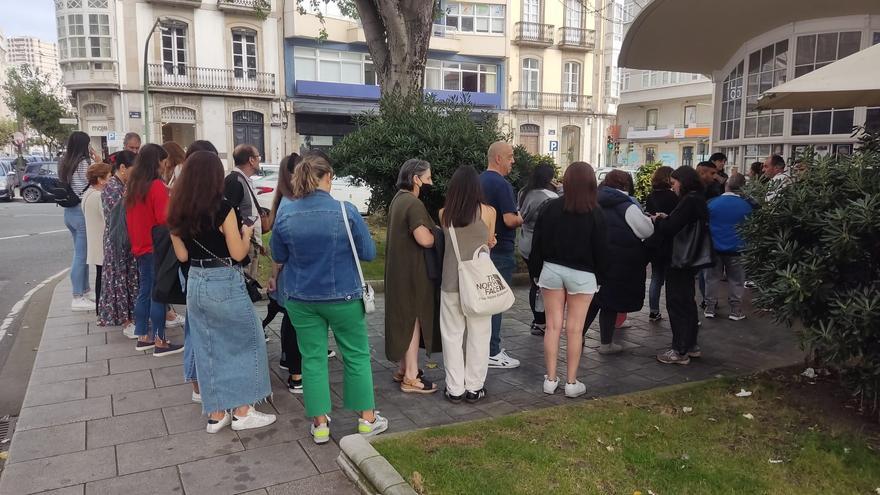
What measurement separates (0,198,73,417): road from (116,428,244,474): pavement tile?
158cm

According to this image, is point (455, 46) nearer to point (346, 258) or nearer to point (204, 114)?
point (204, 114)

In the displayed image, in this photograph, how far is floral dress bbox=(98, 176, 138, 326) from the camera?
6195mm

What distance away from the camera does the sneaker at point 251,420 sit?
4.30m

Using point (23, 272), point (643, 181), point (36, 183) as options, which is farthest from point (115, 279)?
point (36, 183)

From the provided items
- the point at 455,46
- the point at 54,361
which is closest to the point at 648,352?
the point at 54,361

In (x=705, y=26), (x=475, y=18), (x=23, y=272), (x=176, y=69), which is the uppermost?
(x=475, y=18)

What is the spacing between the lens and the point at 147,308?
5961mm

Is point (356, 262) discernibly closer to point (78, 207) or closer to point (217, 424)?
point (217, 424)

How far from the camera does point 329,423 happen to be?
4391mm

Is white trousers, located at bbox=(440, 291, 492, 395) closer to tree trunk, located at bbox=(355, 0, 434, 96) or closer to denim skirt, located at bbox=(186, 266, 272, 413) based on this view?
denim skirt, located at bbox=(186, 266, 272, 413)

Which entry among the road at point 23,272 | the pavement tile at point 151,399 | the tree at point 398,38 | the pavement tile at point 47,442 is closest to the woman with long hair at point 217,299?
the pavement tile at point 151,399

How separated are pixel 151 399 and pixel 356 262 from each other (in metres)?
2.14

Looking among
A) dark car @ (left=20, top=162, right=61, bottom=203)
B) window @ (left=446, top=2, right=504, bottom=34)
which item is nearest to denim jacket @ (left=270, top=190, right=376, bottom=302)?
dark car @ (left=20, top=162, right=61, bottom=203)

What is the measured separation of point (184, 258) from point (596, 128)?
39.6m
